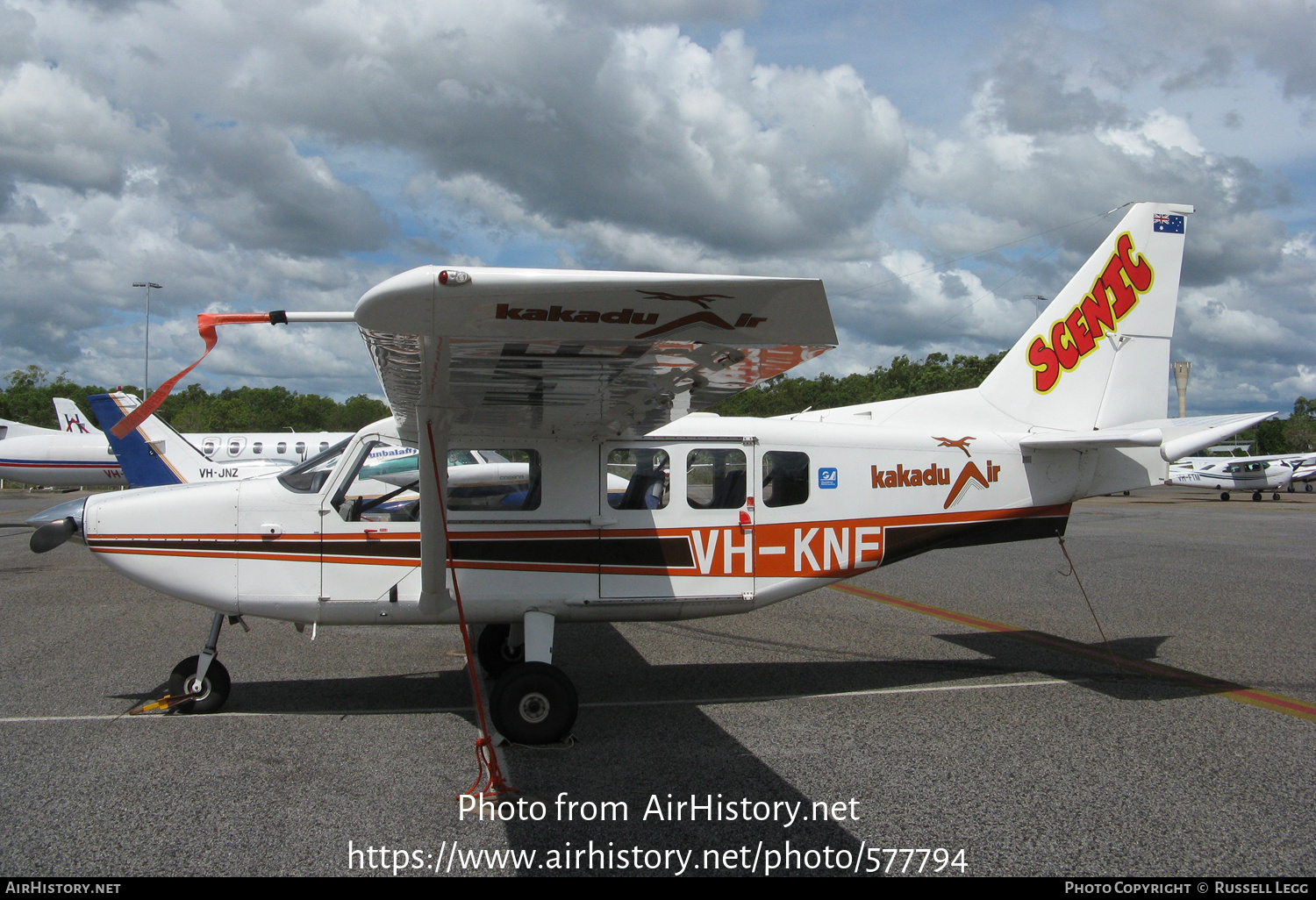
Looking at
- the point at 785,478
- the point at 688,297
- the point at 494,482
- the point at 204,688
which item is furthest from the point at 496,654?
the point at 688,297

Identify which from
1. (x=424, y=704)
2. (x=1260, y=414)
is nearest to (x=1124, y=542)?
(x=1260, y=414)

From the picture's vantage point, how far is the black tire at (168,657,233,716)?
555 centimetres

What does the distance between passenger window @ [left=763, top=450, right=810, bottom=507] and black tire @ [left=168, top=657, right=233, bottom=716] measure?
13.5 feet

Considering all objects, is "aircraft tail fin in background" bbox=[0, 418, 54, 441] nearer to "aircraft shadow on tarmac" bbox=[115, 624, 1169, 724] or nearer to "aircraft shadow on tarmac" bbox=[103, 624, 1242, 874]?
"aircraft shadow on tarmac" bbox=[115, 624, 1169, 724]

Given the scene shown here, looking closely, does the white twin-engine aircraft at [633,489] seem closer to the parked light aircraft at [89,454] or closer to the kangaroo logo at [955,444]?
the kangaroo logo at [955,444]

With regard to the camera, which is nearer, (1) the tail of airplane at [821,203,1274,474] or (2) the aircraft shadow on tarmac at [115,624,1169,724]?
(2) the aircraft shadow on tarmac at [115,624,1169,724]

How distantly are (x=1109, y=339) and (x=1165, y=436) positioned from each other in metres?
1.09

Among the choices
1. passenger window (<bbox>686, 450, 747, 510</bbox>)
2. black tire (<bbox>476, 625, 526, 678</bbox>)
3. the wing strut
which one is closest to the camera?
the wing strut

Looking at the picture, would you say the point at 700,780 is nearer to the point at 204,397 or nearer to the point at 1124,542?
the point at 1124,542

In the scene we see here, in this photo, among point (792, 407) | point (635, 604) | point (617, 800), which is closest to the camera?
point (617, 800)

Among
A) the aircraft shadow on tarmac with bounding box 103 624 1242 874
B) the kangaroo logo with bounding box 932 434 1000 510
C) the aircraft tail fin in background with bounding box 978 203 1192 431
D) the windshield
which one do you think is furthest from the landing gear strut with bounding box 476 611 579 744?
the aircraft tail fin in background with bounding box 978 203 1192 431

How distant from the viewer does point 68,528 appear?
5.39 metres

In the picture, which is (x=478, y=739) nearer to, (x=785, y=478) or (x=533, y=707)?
(x=533, y=707)
